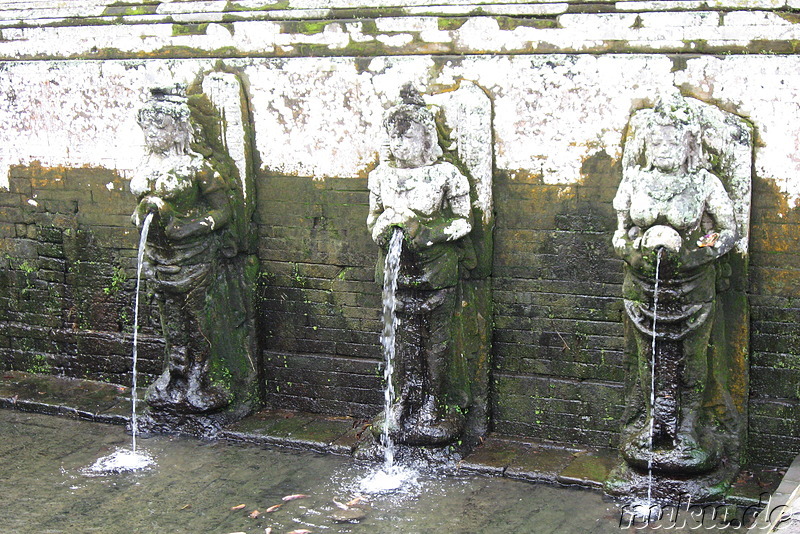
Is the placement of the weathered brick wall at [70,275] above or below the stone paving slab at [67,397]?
above

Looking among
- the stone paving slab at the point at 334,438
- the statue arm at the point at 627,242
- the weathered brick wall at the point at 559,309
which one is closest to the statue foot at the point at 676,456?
the stone paving slab at the point at 334,438

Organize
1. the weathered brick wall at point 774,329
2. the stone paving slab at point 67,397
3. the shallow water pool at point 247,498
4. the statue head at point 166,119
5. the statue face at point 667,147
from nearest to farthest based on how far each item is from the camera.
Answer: the statue face at point 667,147
the shallow water pool at point 247,498
the weathered brick wall at point 774,329
the statue head at point 166,119
the stone paving slab at point 67,397

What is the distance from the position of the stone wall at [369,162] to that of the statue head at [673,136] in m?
0.34

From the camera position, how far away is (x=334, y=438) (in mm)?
7398

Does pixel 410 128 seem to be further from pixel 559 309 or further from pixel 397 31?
pixel 559 309

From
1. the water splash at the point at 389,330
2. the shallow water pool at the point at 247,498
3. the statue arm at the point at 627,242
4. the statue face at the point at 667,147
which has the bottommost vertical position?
the shallow water pool at the point at 247,498

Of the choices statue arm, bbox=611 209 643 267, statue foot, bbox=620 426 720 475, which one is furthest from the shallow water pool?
statue arm, bbox=611 209 643 267

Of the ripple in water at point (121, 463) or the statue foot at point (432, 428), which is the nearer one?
the statue foot at point (432, 428)

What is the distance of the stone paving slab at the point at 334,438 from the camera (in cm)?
650

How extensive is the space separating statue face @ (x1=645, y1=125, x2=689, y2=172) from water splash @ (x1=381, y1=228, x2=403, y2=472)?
65.9 inches

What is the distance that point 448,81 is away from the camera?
6.95 meters

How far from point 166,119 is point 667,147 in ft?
11.3

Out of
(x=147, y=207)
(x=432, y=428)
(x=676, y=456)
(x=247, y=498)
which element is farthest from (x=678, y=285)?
(x=147, y=207)

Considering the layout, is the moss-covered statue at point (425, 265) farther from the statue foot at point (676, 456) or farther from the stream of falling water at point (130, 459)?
the stream of falling water at point (130, 459)
